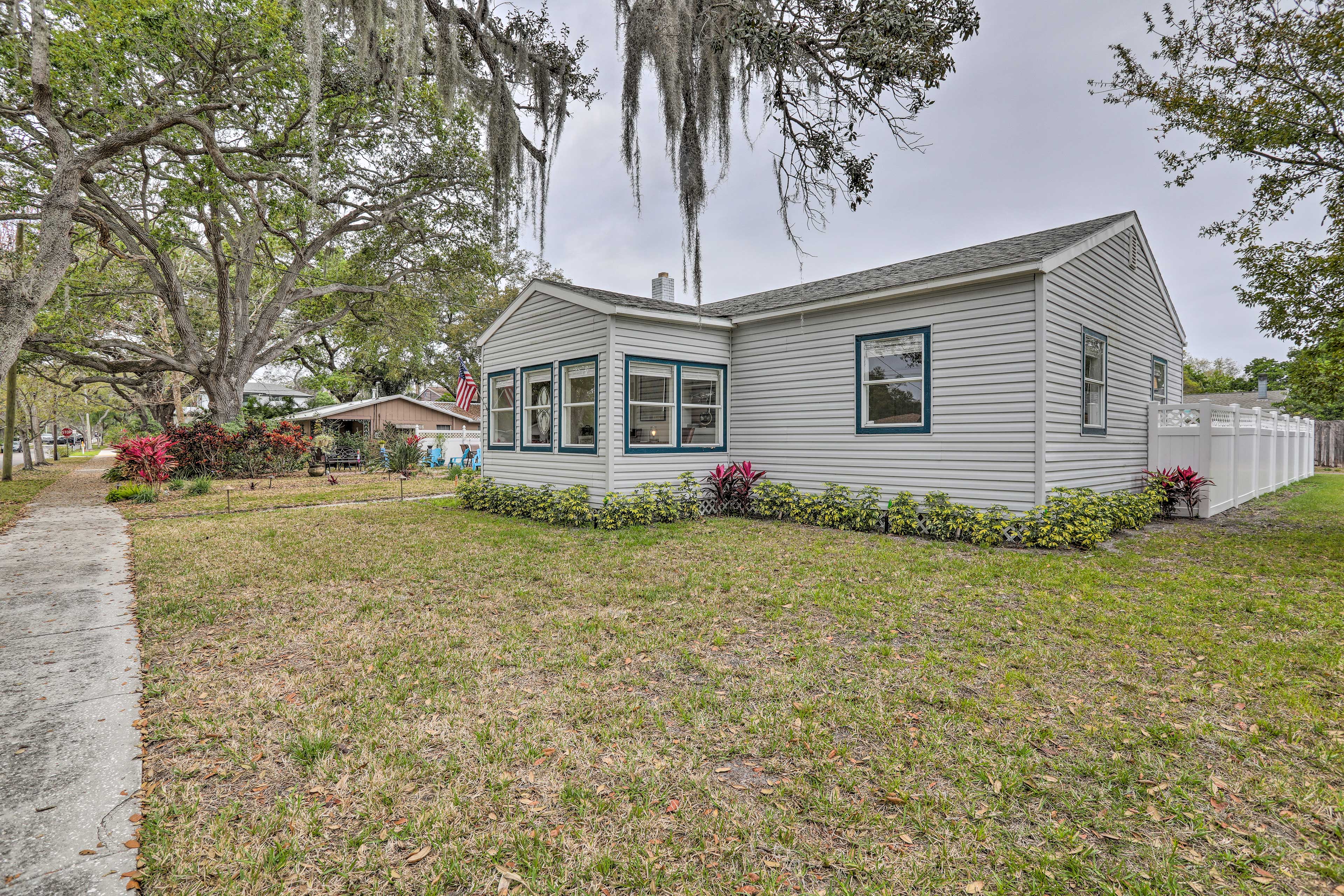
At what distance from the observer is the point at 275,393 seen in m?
36.9

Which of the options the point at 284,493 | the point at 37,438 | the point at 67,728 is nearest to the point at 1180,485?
the point at 67,728

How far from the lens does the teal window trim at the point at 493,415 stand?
10953mm

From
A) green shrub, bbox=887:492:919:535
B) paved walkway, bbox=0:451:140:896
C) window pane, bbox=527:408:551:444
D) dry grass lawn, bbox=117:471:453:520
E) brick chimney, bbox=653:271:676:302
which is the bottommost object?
paved walkway, bbox=0:451:140:896

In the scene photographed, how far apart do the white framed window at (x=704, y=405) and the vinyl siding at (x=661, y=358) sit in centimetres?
20

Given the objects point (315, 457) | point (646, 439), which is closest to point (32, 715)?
point (646, 439)

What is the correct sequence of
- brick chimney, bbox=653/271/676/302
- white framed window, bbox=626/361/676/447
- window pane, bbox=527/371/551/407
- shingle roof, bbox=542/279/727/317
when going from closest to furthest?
shingle roof, bbox=542/279/727/317
white framed window, bbox=626/361/676/447
window pane, bbox=527/371/551/407
brick chimney, bbox=653/271/676/302

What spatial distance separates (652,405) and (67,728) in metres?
7.26

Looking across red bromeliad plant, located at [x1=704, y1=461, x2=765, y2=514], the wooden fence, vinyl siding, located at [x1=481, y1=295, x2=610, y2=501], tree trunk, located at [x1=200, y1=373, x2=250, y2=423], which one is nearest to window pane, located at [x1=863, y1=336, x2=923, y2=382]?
red bromeliad plant, located at [x1=704, y1=461, x2=765, y2=514]

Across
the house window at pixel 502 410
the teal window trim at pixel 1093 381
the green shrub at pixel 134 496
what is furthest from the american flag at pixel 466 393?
the teal window trim at pixel 1093 381

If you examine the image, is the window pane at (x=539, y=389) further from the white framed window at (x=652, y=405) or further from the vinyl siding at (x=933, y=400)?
the vinyl siding at (x=933, y=400)

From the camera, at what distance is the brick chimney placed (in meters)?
12.4

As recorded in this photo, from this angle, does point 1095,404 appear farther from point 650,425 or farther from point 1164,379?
point 650,425

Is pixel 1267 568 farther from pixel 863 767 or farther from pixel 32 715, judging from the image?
pixel 32 715

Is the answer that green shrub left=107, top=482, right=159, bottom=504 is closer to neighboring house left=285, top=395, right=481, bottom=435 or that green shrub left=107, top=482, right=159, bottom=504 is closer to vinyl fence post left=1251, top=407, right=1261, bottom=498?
neighboring house left=285, top=395, right=481, bottom=435
